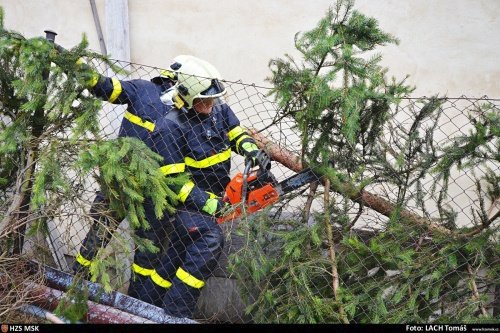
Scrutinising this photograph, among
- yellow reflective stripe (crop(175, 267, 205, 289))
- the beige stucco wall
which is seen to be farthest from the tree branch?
the beige stucco wall

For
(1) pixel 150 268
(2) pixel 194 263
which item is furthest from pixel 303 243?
(1) pixel 150 268

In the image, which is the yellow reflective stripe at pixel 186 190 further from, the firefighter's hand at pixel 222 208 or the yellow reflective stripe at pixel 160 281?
the yellow reflective stripe at pixel 160 281

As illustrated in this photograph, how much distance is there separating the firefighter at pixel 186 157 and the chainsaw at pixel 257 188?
0.40 ft

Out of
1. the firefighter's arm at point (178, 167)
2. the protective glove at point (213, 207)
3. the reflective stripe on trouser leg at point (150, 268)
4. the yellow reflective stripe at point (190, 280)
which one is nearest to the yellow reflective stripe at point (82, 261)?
the reflective stripe on trouser leg at point (150, 268)

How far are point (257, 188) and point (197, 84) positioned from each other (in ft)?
2.67

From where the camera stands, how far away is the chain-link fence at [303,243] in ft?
14.3

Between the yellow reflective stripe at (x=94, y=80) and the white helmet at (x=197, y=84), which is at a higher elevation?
the yellow reflective stripe at (x=94, y=80)

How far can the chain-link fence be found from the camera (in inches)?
172

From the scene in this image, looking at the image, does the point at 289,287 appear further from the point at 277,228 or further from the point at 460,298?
the point at 460,298

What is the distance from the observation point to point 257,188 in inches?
190

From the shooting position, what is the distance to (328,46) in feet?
14.1

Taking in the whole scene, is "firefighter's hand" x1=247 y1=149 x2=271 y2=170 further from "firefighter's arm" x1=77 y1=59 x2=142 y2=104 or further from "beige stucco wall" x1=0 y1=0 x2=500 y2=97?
"beige stucco wall" x1=0 y1=0 x2=500 y2=97

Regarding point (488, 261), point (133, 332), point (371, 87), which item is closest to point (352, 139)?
point (371, 87)

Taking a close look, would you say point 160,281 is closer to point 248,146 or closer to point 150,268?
point 150,268
